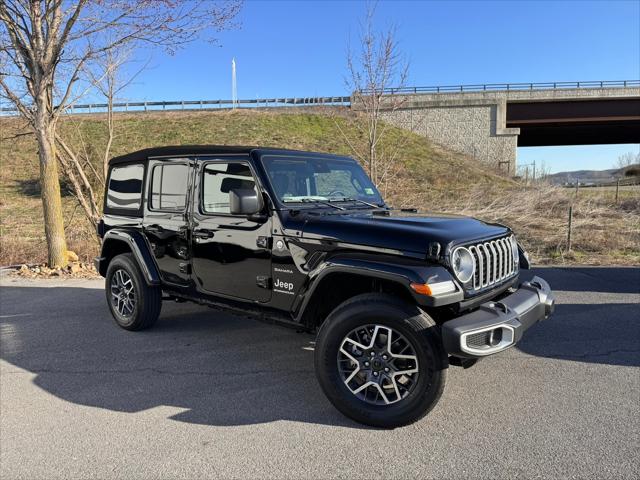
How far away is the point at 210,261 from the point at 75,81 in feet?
22.3

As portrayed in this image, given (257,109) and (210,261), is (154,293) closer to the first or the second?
(210,261)

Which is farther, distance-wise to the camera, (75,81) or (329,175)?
(75,81)

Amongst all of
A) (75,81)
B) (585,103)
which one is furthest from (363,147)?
(585,103)

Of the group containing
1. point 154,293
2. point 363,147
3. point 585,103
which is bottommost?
point 154,293

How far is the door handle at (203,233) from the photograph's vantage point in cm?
413

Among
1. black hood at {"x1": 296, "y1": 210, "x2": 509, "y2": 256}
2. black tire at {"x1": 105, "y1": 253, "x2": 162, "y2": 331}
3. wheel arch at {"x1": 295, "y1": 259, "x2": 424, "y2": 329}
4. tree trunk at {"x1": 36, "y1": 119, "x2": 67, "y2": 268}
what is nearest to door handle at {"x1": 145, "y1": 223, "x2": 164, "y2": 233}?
black tire at {"x1": 105, "y1": 253, "x2": 162, "y2": 331}

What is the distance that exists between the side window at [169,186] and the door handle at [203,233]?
331 mm

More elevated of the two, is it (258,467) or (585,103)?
(585,103)

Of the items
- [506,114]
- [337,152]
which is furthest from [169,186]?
[506,114]

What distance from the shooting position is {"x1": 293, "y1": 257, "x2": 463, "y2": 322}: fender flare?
289 centimetres

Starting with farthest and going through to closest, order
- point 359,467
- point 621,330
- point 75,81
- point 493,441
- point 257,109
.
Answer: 1. point 257,109
2. point 75,81
3. point 621,330
4. point 493,441
5. point 359,467

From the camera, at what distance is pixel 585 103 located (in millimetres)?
36062

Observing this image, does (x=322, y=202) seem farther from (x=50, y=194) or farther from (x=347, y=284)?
(x=50, y=194)

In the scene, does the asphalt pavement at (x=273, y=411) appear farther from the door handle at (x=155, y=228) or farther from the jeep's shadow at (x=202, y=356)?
the door handle at (x=155, y=228)
